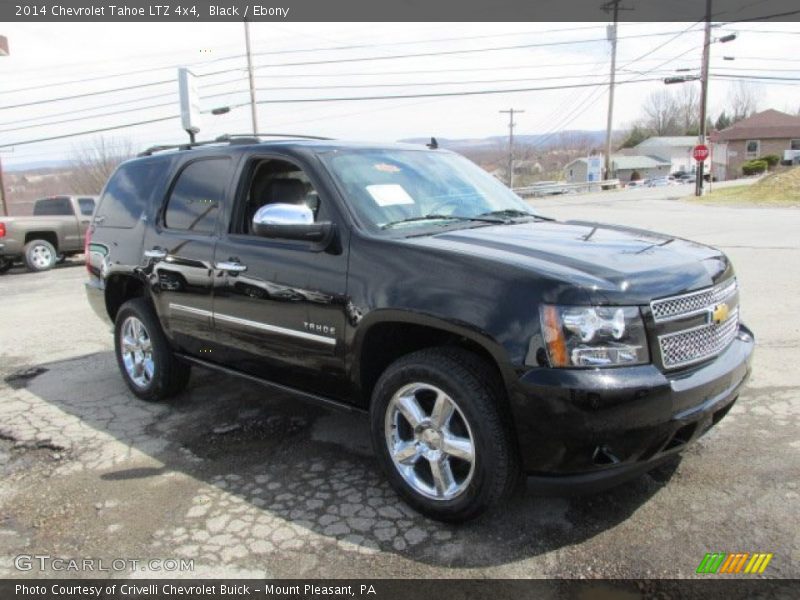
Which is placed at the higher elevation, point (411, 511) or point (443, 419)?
point (443, 419)

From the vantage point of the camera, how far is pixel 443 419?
309cm

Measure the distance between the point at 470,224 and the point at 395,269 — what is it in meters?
0.75

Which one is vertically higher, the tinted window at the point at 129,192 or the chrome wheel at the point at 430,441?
the tinted window at the point at 129,192

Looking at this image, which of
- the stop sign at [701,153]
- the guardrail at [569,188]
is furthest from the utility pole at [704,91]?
the guardrail at [569,188]

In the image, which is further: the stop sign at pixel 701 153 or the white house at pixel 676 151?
the white house at pixel 676 151

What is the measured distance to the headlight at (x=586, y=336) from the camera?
2715mm

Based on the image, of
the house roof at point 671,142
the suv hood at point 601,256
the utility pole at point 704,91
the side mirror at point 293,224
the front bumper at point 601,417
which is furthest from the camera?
the house roof at point 671,142

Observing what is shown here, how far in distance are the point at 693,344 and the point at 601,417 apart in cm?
66

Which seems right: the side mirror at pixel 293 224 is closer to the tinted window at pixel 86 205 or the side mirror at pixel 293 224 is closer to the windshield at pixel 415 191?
the windshield at pixel 415 191

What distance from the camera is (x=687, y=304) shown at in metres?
2.97

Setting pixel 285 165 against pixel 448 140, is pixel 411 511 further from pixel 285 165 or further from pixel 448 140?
pixel 448 140

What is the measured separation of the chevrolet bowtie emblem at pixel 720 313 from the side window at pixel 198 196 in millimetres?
2934

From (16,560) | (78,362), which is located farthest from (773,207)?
(16,560)

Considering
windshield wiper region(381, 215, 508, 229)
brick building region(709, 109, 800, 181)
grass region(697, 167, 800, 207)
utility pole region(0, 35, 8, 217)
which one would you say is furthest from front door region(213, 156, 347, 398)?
brick building region(709, 109, 800, 181)
